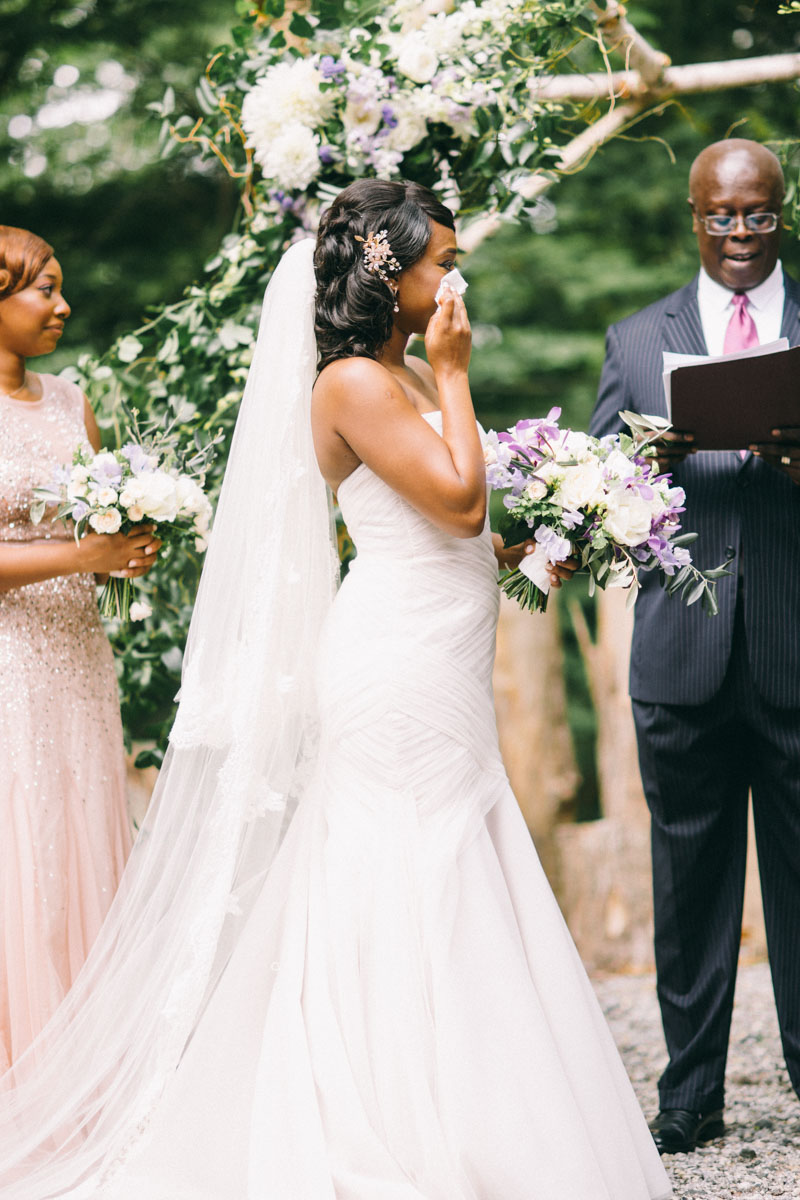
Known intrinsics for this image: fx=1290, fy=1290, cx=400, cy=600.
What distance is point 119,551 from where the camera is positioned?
329 centimetres

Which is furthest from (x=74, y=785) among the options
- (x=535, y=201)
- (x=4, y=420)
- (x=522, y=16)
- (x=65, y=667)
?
(x=522, y=16)

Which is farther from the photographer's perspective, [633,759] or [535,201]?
[633,759]

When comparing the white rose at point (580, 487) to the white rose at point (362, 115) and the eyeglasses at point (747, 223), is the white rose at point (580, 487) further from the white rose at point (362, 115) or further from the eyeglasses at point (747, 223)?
the white rose at point (362, 115)

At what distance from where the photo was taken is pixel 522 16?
4023 mm

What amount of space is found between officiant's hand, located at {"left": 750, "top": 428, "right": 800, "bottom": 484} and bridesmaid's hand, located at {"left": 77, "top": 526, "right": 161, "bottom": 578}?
5.21 ft

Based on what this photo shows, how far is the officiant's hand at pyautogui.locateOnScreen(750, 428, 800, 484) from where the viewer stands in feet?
Answer: 10.8

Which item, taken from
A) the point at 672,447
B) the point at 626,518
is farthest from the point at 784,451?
the point at 626,518

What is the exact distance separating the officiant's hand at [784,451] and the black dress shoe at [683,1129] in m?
1.80

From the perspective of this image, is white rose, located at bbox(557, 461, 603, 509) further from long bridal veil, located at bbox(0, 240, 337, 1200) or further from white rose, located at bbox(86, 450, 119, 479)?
white rose, located at bbox(86, 450, 119, 479)

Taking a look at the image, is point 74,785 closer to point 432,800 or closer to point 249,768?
point 249,768

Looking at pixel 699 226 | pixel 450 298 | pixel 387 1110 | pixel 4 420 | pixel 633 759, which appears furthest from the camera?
pixel 633 759

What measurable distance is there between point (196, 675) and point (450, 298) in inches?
42.0

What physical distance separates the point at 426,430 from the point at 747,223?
4.36 ft

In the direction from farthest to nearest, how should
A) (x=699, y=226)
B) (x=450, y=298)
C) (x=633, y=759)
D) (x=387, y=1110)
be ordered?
1. (x=633, y=759)
2. (x=699, y=226)
3. (x=450, y=298)
4. (x=387, y=1110)
